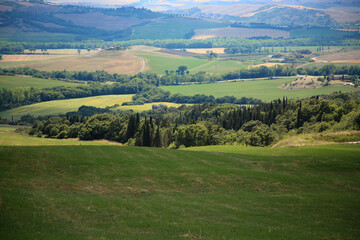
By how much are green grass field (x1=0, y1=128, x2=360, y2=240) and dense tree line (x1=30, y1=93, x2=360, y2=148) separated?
42.0 metres

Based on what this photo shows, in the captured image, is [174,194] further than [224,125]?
No

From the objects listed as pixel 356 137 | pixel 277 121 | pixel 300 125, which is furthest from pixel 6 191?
pixel 277 121

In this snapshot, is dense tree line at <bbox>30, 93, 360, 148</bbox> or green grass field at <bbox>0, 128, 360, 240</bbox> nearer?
green grass field at <bbox>0, 128, 360, 240</bbox>

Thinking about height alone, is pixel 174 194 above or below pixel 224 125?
above

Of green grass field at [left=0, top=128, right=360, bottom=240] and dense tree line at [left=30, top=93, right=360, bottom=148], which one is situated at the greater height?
green grass field at [left=0, top=128, right=360, bottom=240]

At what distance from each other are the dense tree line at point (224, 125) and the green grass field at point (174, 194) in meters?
42.0

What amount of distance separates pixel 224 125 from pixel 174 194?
4384 inches

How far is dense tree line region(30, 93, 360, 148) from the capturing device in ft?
312

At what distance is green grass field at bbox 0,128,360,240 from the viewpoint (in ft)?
81.5

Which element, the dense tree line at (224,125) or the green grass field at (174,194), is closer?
the green grass field at (174,194)

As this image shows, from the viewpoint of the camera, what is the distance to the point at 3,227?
889 inches

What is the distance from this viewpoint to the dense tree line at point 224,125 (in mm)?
95125

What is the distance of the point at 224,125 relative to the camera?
145 m

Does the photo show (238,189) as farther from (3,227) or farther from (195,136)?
(195,136)
